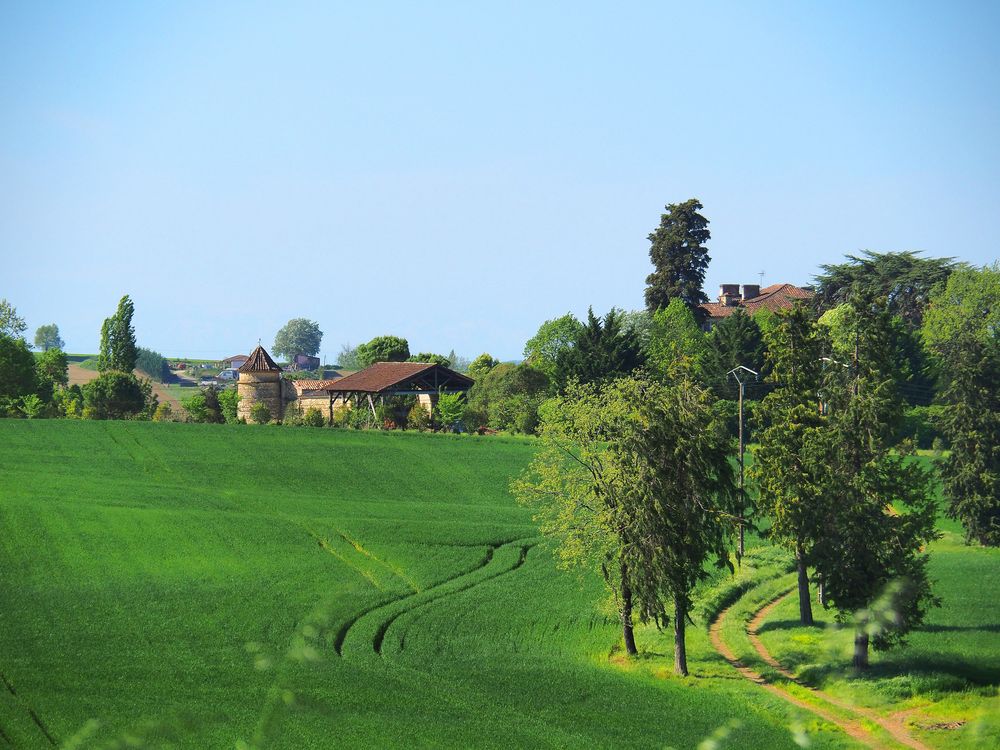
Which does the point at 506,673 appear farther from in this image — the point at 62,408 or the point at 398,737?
the point at 62,408

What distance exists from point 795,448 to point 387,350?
111 m

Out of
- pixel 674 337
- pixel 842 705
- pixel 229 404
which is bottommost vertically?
pixel 842 705

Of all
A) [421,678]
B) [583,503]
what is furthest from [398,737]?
[583,503]

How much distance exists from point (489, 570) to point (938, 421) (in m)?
36.1

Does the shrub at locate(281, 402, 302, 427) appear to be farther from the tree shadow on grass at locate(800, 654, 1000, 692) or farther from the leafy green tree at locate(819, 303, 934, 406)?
the tree shadow on grass at locate(800, 654, 1000, 692)

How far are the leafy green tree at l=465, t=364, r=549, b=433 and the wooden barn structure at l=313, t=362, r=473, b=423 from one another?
3417 mm

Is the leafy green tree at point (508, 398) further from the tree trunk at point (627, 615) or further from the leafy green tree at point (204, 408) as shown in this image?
the tree trunk at point (627, 615)

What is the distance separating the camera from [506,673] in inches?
1505

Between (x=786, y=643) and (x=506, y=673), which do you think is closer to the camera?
(x=506, y=673)

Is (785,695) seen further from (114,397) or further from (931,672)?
(114,397)

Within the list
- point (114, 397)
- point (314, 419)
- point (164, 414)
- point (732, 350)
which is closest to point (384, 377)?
point (314, 419)

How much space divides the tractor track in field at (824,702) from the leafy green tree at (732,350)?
66.5 m

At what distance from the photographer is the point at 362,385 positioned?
10544cm

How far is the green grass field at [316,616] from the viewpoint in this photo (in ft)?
103
